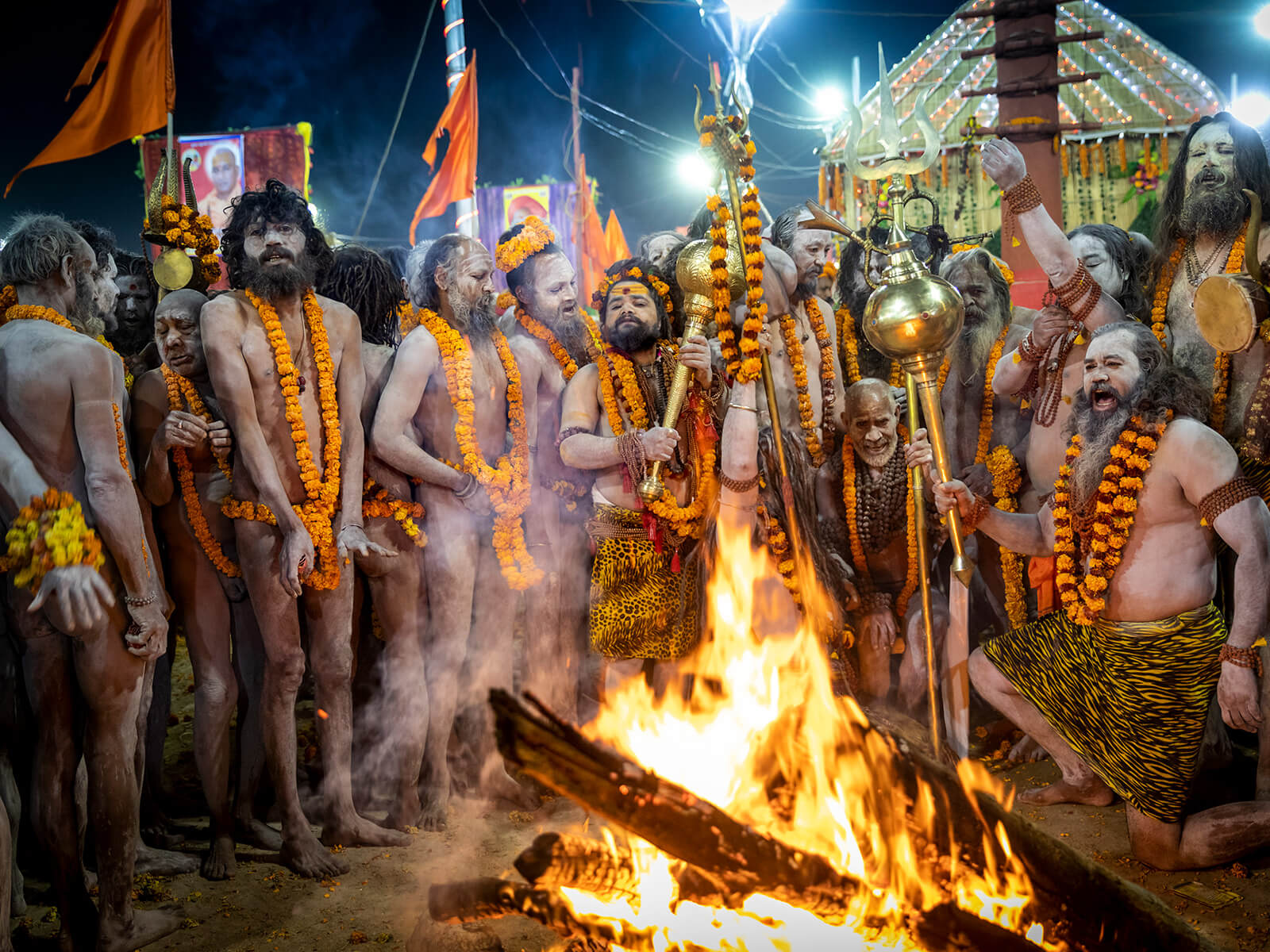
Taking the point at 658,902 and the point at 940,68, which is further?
the point at 940,68

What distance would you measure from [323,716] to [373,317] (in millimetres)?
2006

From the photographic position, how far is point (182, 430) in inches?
155

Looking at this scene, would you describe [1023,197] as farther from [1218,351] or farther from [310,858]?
[310,858]

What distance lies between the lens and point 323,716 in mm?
4277

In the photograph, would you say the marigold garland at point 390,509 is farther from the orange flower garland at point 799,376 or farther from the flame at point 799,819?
the orange flower garland at point 799,376

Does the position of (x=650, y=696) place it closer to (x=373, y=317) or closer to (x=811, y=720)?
(x=811, y=720)

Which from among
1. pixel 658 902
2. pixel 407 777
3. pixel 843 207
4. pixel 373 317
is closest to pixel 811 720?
pixel 658 902

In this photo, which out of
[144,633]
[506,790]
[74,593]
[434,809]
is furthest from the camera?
[506,790]

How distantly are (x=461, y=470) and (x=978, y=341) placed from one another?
2797mm

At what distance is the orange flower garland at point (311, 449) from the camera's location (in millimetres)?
4066


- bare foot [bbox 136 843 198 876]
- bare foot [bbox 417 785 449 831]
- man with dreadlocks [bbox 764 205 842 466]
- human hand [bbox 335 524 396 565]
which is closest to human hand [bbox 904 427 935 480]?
man with dreadlocks [bbox 764 205 842 466]

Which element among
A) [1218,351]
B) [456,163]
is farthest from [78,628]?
[456,163]

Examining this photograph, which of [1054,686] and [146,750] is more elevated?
[1054,686]

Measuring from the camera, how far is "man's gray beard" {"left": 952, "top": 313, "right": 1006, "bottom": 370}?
17.4 ft
